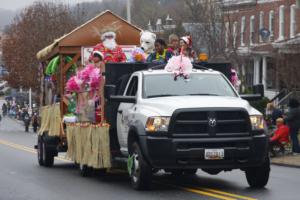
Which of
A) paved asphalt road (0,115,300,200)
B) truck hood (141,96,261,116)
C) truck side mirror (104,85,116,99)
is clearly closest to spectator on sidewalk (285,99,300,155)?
paved asphalt road (0,115,300,200)

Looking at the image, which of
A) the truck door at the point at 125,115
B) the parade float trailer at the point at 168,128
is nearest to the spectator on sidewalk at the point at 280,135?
the parade float trailer at the point at 168,128

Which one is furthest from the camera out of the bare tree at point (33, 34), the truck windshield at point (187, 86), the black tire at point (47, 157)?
the bare tree at point (33, 34)

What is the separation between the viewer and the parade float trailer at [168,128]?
44.1 ft

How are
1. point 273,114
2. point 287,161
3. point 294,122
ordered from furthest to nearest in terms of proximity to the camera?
point 273,114
point 294,122
point 287,161

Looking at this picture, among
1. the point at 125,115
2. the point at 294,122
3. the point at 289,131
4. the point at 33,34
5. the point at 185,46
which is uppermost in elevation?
the point at 33,34

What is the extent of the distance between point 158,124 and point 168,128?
17 centimetres

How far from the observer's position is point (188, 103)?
1373 cm

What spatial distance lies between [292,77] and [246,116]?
24.3 metres

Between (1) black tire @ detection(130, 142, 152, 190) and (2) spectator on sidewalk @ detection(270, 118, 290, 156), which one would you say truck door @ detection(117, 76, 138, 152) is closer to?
(1) black tire @ detection(130, 142, 152, 190)

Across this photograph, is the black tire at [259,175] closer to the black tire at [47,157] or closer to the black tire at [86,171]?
the black tire at [86,171]

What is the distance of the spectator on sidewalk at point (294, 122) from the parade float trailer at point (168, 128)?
26.4 ft

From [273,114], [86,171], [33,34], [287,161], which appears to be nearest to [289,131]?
[287,161]

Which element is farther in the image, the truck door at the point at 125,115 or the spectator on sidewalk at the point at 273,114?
the spectator on sidewalk at the point at 273,114

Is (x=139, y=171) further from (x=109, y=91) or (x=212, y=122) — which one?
(x=109, y=91)
